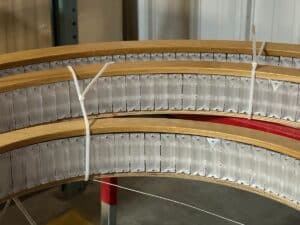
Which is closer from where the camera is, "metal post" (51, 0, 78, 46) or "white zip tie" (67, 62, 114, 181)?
"white zip tie" (67, 62, 114, 181)

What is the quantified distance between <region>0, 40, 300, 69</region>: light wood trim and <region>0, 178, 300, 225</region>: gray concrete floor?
2.91ft

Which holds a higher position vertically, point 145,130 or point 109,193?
point 145,130

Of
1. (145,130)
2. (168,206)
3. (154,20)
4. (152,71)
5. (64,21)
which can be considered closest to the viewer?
(145,130)

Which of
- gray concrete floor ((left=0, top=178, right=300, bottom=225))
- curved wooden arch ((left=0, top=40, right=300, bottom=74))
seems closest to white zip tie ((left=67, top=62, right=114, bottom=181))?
curved wooden arch ((left=0, top=40, right=300, bottom=74))

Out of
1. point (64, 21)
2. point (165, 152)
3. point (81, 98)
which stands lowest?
point (165, 152)

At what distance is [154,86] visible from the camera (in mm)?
1289

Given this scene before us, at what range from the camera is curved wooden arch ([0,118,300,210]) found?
3.52 ft

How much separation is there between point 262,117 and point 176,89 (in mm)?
211

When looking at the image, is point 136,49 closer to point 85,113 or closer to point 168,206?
point 85,113

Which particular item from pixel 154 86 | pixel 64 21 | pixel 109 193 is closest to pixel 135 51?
pixel 154 86

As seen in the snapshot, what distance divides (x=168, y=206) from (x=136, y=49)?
0.96m

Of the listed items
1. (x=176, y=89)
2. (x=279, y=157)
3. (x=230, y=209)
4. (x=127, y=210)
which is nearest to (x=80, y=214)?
(x=127, y=210)

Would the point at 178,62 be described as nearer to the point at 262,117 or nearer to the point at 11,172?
the point at 262,117

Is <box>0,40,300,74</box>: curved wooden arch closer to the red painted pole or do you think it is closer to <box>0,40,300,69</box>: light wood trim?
<box>0,40,300,69</box>: light wood trim
